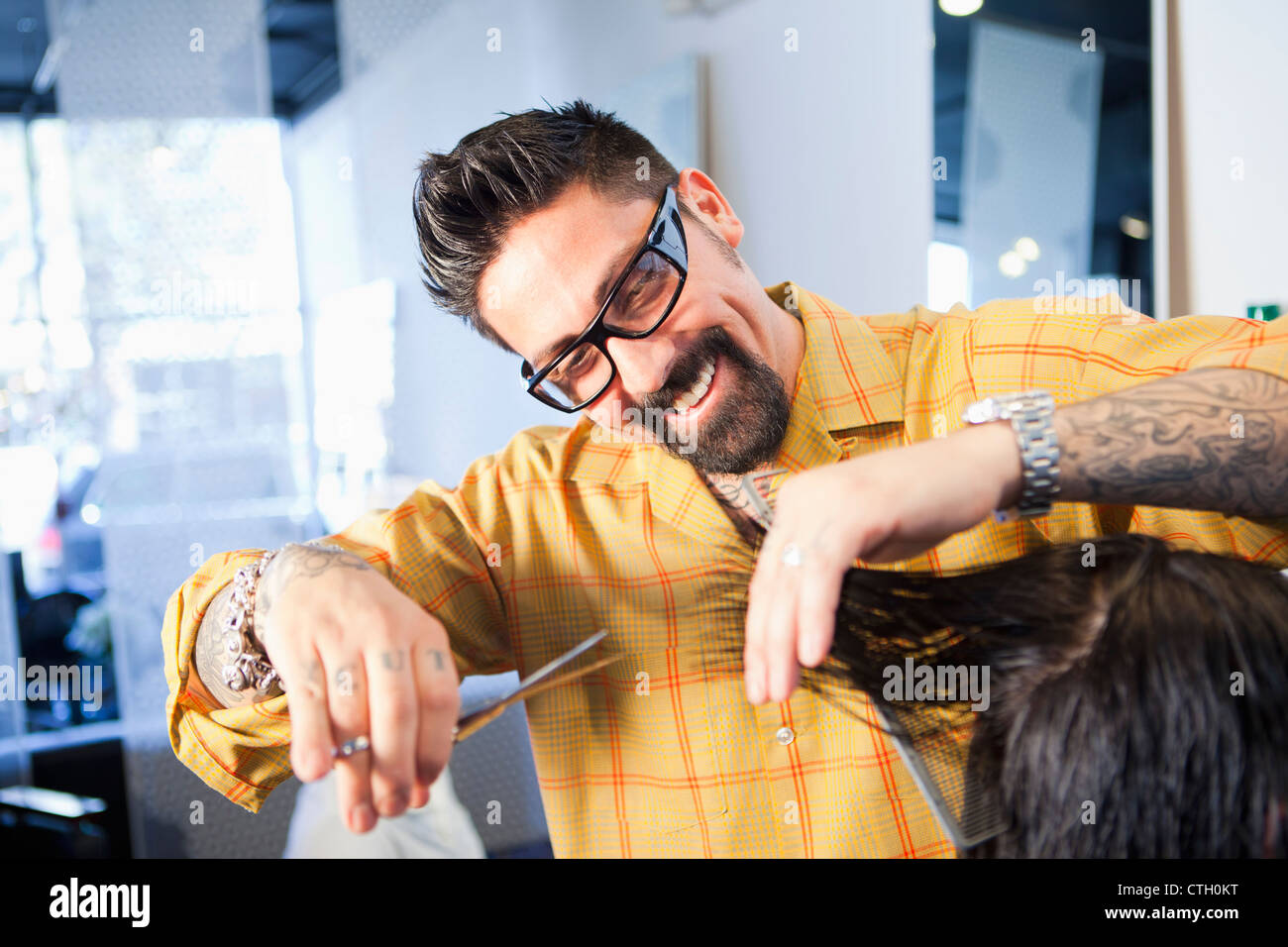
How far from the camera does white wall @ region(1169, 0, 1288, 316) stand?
4.13ft

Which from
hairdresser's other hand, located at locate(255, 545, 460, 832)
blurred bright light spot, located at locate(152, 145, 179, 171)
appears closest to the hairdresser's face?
hairdresser's other hand, located at locate(255, 545, 460, 832)

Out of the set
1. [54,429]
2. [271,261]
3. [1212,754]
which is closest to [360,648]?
[1212,754]

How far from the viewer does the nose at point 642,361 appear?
3.46ft

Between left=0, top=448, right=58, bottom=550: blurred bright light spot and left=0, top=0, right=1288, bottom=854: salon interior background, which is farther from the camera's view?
left=0, top=448, right=58, bottom=550: blurred bright light spot

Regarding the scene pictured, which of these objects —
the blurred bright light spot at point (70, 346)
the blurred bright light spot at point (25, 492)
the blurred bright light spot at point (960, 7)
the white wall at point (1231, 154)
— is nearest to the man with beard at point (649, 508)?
the white wall at point (1231, 154)

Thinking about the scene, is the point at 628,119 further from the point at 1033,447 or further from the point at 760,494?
the point at 1033,447

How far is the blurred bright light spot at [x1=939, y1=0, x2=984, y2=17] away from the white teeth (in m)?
1.21

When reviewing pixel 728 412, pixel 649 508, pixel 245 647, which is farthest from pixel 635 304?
pixel 245 647

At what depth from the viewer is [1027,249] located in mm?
1776

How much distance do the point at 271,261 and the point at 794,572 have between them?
2803 millimetres

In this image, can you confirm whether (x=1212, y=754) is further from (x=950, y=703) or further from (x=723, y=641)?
(x=723, y=641)

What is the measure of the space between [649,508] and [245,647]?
1.64ft

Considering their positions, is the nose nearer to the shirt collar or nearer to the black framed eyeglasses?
the black framed eyeglasses

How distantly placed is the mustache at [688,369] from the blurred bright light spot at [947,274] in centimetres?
98
